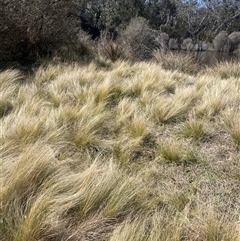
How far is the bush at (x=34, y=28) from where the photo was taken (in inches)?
226

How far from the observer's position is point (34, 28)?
6.44 metres

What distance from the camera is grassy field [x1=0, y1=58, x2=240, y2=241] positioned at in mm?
1533

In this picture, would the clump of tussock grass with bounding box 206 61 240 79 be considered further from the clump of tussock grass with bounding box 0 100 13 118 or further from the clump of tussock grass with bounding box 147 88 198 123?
the clump of tussock grass with bounding box 0 100 13 118

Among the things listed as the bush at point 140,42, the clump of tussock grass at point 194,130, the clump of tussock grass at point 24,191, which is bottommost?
the bush at point 140,42

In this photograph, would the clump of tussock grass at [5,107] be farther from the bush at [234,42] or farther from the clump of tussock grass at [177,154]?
the bush at [234,42]

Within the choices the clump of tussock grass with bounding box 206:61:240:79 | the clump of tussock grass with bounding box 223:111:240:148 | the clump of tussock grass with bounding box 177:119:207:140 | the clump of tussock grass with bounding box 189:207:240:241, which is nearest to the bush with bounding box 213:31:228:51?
the clump of tussock grass with bounding box 206:61:240:79

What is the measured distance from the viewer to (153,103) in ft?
12.1

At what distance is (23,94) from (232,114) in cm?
259

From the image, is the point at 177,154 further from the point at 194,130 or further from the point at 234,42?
the point at 234,42

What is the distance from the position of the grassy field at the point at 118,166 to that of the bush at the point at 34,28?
2.16 metres

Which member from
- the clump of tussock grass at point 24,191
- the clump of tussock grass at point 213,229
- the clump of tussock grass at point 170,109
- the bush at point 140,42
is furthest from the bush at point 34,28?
the clump of tussock grass at point 213,229

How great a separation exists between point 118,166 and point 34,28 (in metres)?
5.21

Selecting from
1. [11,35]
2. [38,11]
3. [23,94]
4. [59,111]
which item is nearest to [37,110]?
[59,111]

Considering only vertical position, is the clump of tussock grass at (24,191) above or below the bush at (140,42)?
above
